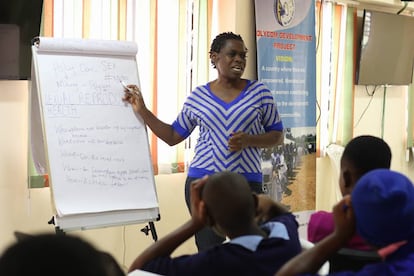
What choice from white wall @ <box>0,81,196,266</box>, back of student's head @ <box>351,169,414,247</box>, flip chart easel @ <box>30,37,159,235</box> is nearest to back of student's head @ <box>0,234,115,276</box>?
back of student's head @ <box>351,169,414,247</box>

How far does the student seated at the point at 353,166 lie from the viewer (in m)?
1.82

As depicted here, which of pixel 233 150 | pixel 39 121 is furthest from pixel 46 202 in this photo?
pixel 233 150

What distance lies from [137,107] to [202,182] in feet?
4.22

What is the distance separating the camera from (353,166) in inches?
74.9

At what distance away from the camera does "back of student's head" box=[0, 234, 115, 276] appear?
708 millimetres

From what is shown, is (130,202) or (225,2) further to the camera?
(225,2)

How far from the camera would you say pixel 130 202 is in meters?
2.81

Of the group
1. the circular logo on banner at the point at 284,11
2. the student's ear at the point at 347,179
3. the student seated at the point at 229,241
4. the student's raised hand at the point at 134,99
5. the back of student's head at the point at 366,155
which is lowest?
the student seated at the point at 229,241

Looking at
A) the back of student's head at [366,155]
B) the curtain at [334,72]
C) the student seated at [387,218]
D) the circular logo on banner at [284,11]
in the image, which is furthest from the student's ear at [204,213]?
the curtain at [334,72]

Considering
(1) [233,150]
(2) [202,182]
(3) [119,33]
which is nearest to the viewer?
(2) [202,182]

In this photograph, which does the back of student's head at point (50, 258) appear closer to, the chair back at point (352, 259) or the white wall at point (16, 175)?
the chair back at point (352, 259)

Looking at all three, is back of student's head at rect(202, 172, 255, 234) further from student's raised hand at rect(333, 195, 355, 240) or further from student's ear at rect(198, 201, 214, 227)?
student's raised hand at rect(333, 195, 355, 240)

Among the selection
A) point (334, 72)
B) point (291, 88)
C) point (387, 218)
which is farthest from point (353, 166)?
point (334, 72)

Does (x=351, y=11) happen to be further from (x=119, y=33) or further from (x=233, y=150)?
(x=233, y=150)
